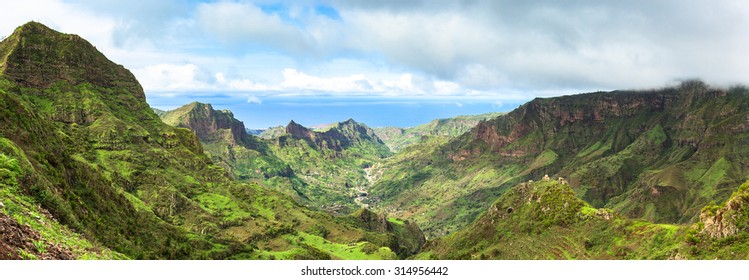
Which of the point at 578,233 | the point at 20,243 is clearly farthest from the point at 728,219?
the point at 20,243

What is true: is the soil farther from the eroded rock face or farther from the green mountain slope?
the eroded rock face

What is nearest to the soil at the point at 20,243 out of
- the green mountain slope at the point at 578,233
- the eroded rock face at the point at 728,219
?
the green mountain slope at the point at 578,233

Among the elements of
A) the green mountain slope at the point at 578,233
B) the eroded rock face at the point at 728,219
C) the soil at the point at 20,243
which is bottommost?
the green mountain slope at the point at 578,233

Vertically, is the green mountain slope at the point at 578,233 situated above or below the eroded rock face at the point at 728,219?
below

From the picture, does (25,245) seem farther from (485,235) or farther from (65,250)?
(485,235)

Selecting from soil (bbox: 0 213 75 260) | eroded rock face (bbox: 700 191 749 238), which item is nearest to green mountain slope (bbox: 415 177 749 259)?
eroded rock face (bbox: 700 191 749 238)

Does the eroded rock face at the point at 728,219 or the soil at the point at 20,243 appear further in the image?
the eroded rock face at the point at 728,219

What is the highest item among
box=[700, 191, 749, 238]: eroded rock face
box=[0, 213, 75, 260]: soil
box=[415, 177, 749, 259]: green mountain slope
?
box=[0, 213, 75, 260]: soil

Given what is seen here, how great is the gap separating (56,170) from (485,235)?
142 m

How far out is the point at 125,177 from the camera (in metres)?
188

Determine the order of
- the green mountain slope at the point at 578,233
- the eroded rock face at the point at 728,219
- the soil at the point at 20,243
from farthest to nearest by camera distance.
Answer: the green mountain slope at the point at 578,233 < the eroded rock face at the point at 728,219 < the soil at the point at 20,243

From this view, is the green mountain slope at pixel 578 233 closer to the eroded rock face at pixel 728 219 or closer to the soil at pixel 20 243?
the eroded rock face at pixel 728 219

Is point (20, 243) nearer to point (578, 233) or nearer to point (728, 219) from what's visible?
point (728, 219)

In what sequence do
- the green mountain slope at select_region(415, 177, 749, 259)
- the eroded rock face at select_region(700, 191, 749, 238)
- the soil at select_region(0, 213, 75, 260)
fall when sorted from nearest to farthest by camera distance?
the soil at select_region(0, 213, 75, 260) < the eroded rock face at select_region(700, 191, 749, 238) < the green mountain slope at select_region(415, 177, 749, 259)
